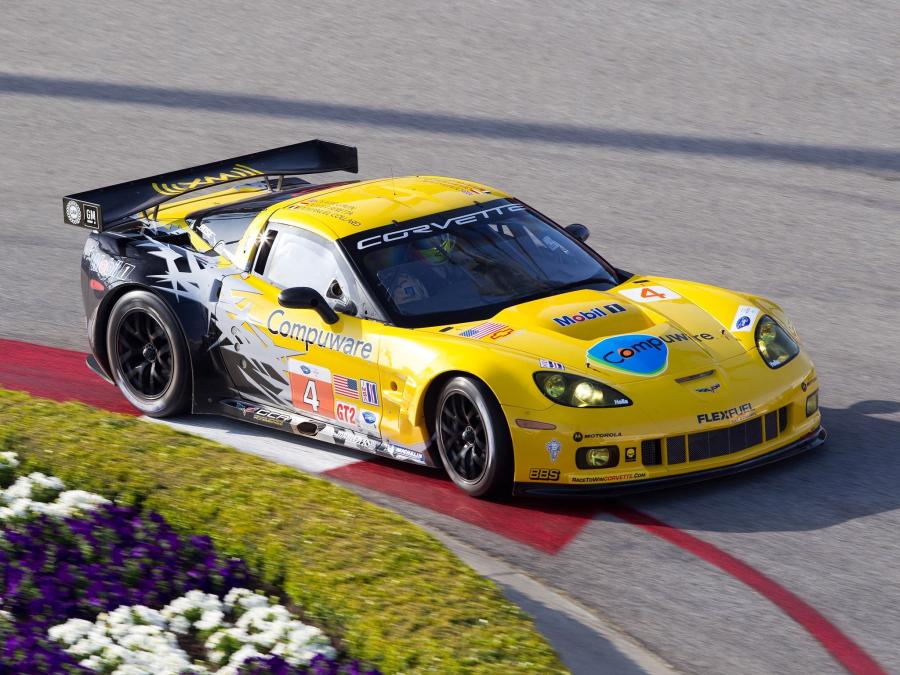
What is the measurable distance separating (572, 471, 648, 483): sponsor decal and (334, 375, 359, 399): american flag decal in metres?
1.29

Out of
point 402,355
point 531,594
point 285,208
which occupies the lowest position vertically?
point 531,594

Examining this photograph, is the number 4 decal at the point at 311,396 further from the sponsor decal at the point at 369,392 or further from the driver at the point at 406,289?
the driver at the point at 406,289

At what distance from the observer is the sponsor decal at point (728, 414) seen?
21.6ft

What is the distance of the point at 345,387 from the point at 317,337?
0.31m

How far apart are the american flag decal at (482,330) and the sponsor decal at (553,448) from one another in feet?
2.20

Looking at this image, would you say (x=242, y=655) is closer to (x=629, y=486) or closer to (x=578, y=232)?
(x=629, y=486)

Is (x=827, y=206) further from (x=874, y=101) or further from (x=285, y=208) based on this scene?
(x=285, y=208)

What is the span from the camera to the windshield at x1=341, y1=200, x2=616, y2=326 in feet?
24.0

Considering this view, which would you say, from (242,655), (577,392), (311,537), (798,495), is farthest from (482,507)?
(242,655)

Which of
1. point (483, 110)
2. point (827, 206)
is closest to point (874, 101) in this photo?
point (827, 206)

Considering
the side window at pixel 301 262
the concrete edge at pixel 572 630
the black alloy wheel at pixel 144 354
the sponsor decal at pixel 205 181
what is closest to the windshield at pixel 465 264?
the side window at pixel 301 262

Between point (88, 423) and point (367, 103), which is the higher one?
point (367, 103)

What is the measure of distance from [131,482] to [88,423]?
863mm

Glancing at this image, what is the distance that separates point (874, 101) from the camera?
14.1m
